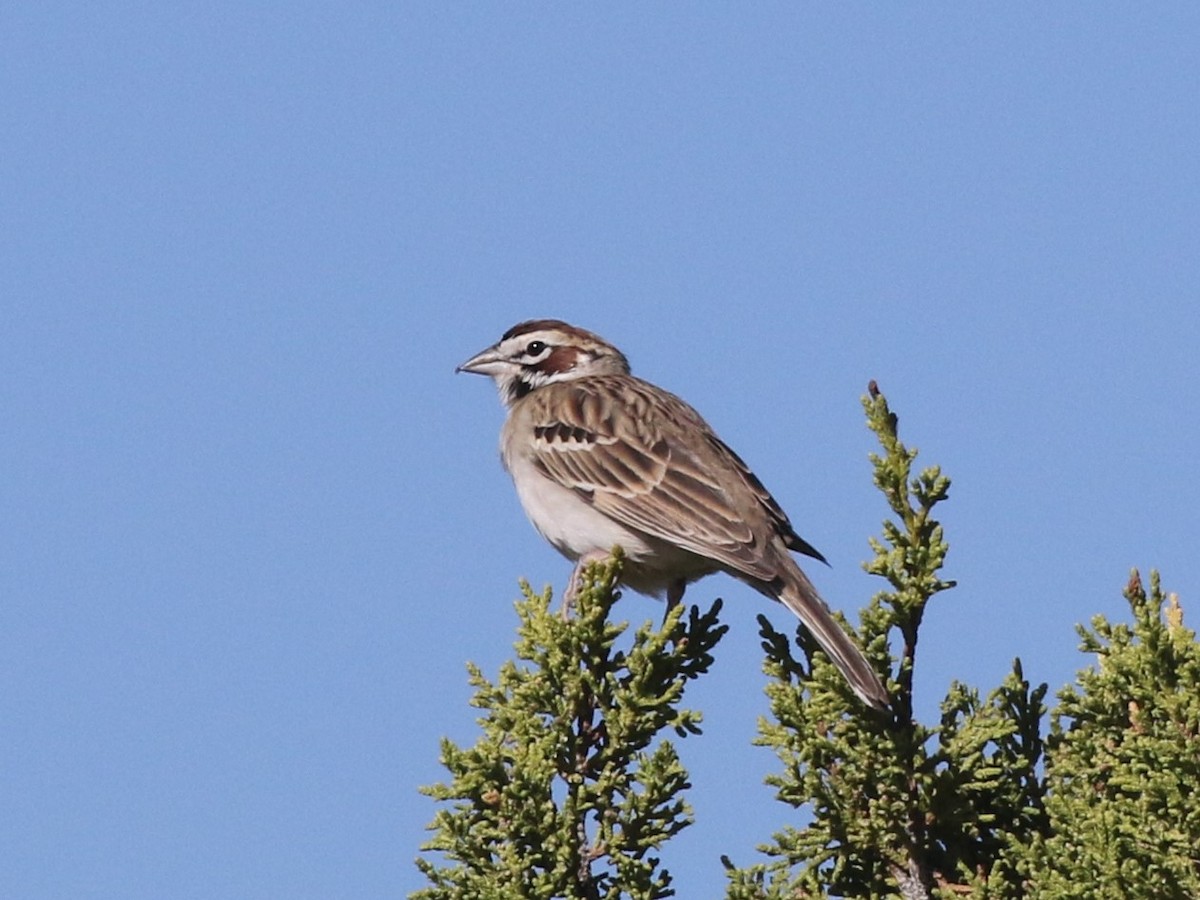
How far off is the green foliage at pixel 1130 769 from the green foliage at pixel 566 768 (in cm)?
112

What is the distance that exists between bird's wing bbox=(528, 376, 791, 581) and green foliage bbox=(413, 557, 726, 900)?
183 cm

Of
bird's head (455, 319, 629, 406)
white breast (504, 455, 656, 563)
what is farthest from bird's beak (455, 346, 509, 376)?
white breast (504, 455, 656, 563)

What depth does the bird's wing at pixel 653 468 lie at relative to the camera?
8.24 meters

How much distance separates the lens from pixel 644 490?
875 cm

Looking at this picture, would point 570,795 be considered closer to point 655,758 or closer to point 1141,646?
point 655,758

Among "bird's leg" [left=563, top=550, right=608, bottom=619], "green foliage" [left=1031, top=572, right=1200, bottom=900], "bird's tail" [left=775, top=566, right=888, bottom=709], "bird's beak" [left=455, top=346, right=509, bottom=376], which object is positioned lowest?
"green foliage" [left=1031, top=572, right=1200, bottom=900]

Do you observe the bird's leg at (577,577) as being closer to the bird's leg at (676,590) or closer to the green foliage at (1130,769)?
the bird's leg at (676,590)

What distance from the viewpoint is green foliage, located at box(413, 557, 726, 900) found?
549cm

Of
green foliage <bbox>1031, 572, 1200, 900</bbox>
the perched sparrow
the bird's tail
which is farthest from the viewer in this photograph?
the perched sparrow

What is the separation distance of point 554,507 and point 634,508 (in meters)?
0.52

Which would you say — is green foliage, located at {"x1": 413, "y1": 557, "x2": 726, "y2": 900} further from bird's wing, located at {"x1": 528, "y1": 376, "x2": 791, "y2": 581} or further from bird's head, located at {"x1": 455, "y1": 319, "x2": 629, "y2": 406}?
bird's head, located at {"x1": 455, "y1": 319, "x2": 629, "y2": 406}

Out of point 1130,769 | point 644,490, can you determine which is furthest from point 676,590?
point 1130,769

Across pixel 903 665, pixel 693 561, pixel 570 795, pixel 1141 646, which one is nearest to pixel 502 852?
pixel 570 795

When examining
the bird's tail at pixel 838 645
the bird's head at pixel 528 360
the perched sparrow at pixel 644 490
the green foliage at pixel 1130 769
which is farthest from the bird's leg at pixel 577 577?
the green foliage at pixel 1130 769
